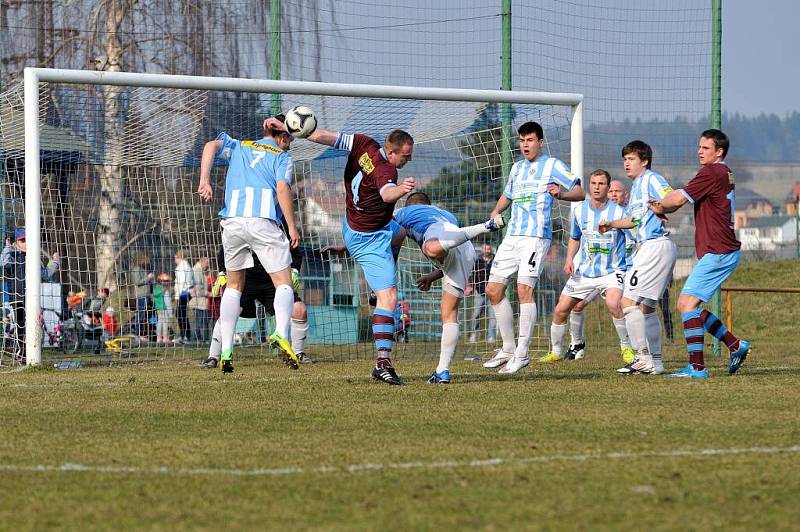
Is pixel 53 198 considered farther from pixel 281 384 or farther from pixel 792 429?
pixel 792 429

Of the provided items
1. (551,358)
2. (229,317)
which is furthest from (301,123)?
(551,358)

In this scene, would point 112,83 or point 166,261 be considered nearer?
point 112,83

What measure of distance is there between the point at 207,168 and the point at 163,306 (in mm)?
6931

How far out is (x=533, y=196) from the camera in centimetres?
1110

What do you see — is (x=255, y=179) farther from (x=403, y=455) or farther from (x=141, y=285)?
(x=141, y=285)

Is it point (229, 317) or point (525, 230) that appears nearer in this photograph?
point (229, 317)

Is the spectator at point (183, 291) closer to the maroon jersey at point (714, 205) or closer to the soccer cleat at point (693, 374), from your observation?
the soccer cleat at point (693, 374)

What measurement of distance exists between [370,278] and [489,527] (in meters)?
5.48

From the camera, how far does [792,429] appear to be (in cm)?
646

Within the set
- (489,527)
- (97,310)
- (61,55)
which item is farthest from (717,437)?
(61,55)

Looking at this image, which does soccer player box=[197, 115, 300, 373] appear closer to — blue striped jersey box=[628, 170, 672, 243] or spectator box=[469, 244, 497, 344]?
blue striped jersey box=[628, 170, 672, 243]

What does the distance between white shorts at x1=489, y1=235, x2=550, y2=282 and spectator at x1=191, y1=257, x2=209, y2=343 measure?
6.54m

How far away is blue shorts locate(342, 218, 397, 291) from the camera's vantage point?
9375 mm

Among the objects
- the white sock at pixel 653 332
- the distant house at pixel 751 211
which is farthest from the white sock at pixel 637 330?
the distant house at pixel 751 211
